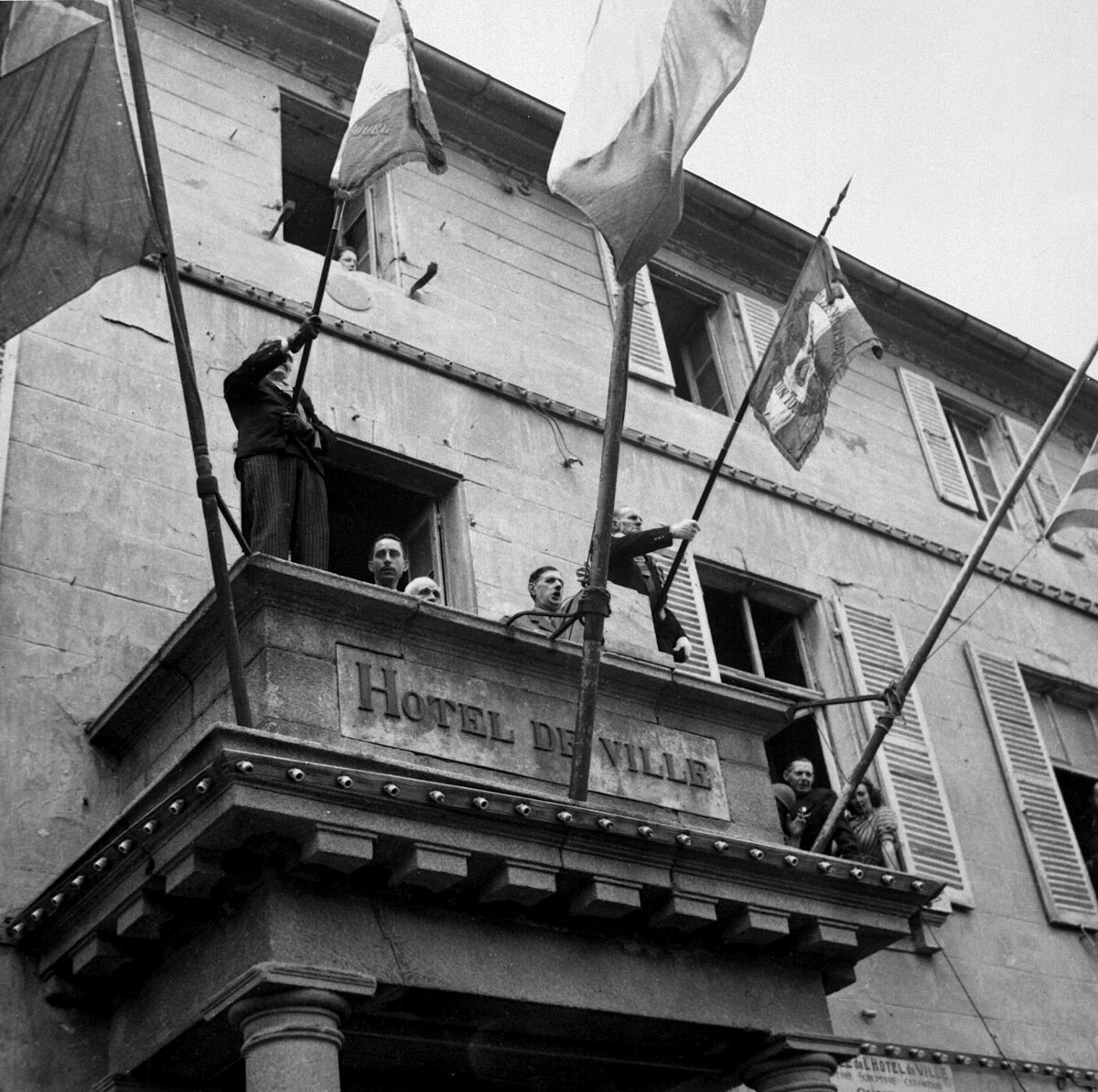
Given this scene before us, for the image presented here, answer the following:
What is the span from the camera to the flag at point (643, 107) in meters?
8.11

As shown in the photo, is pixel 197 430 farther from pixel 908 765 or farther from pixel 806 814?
pixel 908 765

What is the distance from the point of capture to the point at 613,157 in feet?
26.9

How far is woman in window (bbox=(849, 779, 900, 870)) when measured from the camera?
10.8 metres

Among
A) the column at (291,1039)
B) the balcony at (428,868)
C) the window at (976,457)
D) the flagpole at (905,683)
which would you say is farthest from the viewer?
the window at (976,457)

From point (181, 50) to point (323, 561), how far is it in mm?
5378

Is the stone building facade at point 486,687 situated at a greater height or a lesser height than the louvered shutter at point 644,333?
lesser

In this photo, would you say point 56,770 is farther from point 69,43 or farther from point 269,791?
point 69,43

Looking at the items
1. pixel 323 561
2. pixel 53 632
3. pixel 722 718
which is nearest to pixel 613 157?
pixel 323 561

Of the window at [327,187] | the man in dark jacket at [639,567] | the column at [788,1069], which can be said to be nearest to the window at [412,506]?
the man in dark jacket at [639,567]

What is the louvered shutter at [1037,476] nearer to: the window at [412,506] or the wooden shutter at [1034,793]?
the wooden shutter at [1034,793]

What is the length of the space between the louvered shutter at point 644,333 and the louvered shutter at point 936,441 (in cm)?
291

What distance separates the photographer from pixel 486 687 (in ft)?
27.4

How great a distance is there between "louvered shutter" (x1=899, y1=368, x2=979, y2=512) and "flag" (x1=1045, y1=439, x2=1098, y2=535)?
3639 millimetres

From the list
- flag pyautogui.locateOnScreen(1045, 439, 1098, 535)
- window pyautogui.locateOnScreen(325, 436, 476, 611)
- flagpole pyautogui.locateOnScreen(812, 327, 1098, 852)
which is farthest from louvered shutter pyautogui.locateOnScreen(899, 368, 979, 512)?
window pyautogui.locateOnScreen(325, 436, 476, 611)
